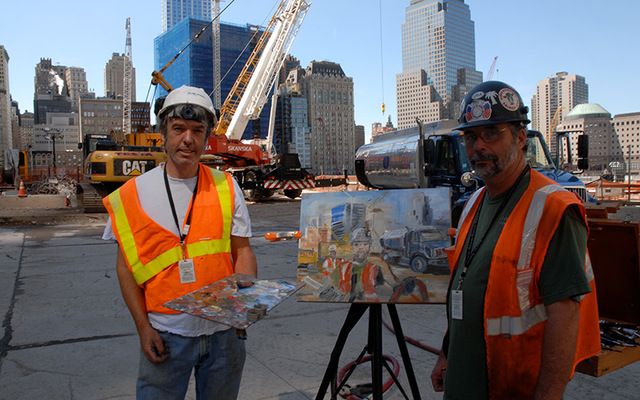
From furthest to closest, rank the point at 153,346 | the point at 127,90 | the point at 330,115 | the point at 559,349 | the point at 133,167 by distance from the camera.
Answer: the point at 330,115
the point at 127,90
the point at 133,167
the point at 153,346
the point at 559,349

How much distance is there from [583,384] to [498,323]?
2.82 m

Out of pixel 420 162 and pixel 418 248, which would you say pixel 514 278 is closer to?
pixel 418 248

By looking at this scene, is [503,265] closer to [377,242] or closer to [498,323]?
[498,323]

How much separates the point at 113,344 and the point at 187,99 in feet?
11.9

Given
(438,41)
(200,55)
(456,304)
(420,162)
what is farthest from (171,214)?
(438,41)

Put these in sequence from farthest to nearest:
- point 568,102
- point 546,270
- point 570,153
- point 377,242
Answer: point 568,102, point 570,153, point 377,242, point 546,270

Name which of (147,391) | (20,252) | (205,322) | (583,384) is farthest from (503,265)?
(20,252)

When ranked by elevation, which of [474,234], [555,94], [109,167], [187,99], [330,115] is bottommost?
[474,234]

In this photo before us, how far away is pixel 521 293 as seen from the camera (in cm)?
176

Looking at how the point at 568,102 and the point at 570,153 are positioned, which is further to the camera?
the point at 568,102

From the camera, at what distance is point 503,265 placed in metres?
1.79

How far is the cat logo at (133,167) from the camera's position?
63.6ft

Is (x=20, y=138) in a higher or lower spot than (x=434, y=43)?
lower

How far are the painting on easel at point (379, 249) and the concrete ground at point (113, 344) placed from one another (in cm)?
136
